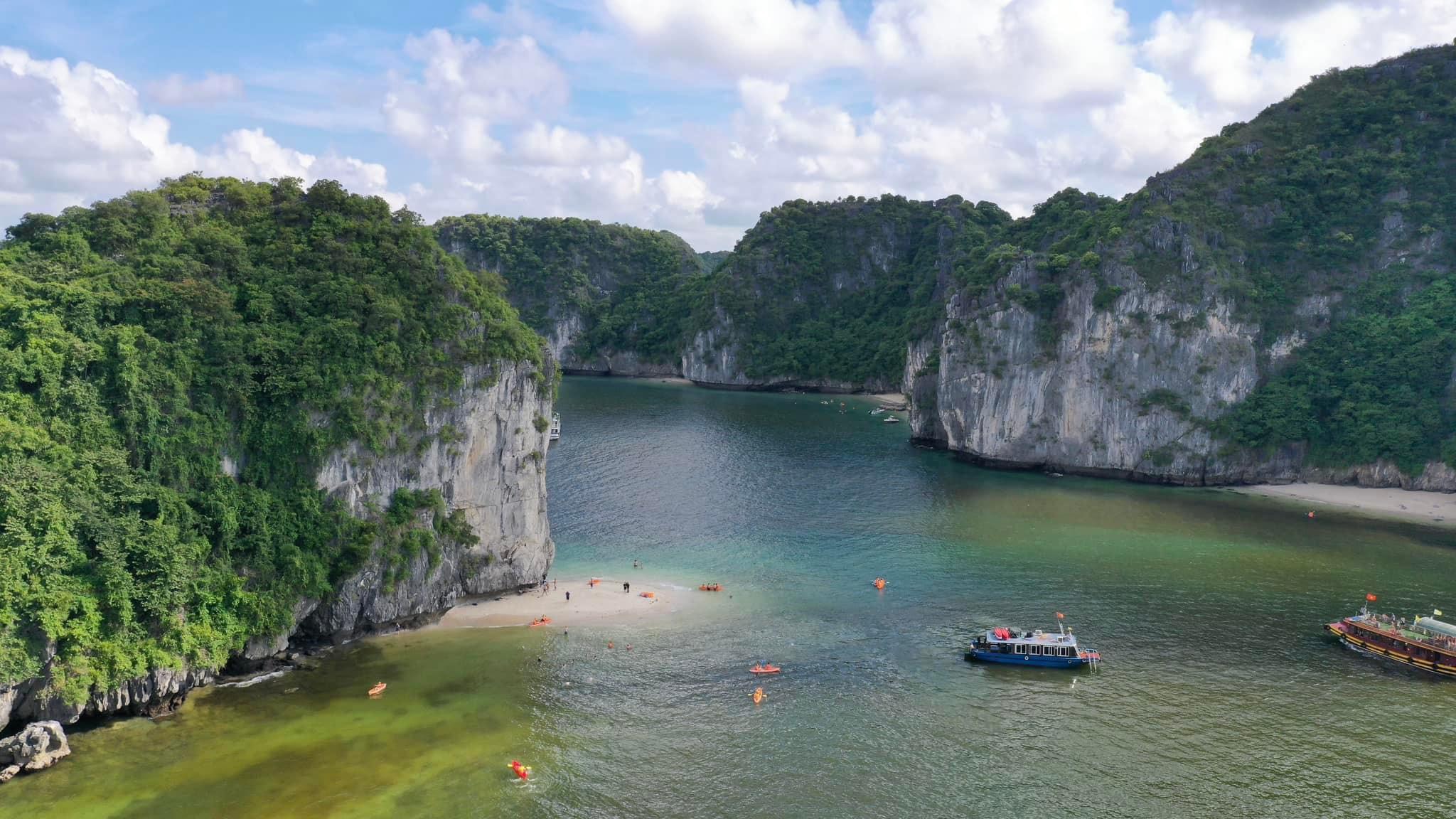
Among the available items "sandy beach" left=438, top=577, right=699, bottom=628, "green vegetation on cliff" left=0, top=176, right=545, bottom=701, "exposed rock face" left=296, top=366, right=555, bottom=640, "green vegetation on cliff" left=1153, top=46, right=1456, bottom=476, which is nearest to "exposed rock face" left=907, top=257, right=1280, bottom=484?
"green vegetation on cliff" left=1153, top=46, right=1456, bottom=476

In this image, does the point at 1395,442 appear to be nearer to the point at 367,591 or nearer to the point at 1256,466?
the point at 1256,466

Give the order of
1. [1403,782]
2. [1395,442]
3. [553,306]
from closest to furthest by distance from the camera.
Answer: [1403,782]
[1395,442]
[553,306]

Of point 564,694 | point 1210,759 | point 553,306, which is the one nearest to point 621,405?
point 553,306

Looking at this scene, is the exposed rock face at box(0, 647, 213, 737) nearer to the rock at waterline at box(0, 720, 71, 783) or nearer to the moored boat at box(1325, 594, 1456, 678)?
the rock at waterline at box(0, 720, 71, 783)

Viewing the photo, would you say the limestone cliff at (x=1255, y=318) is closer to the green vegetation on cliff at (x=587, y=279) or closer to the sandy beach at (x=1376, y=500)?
the sandy beach at (x=1376, y=500)

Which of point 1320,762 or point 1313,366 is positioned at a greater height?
point 1313,366

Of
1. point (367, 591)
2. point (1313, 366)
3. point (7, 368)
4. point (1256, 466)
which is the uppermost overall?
point (1313, 366)

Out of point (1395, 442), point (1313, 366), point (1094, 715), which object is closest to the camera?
point (1094, 715)
